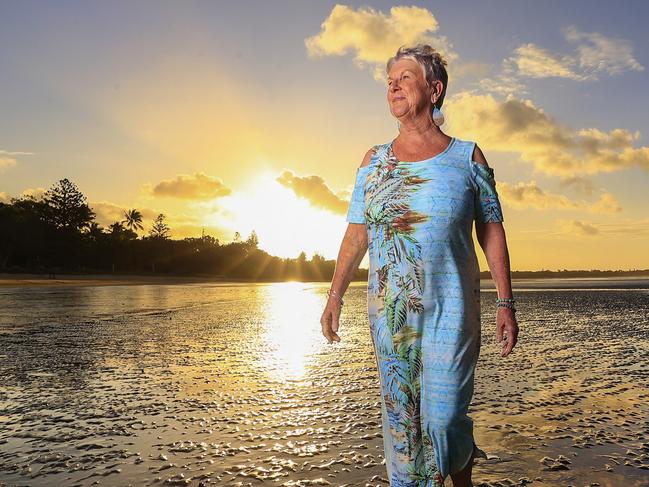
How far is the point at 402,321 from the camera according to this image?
8.47 ft

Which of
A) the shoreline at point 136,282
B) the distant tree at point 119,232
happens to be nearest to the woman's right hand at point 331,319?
the shoreline at point 136,282

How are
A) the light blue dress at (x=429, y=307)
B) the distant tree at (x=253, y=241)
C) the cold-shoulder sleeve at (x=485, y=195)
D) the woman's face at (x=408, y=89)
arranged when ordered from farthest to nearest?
the distant tree at (x=253, y=241) < the woman's face at (x=408, y=89) < the cold-shoulder sleeve at (x=485, y=195) < the light blue dress at (x=429, y=307)

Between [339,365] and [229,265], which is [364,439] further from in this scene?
[229,265]

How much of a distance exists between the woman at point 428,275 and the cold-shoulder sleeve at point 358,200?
71 mm

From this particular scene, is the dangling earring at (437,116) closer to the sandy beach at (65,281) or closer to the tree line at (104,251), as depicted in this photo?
the sandy beach at (65,281)

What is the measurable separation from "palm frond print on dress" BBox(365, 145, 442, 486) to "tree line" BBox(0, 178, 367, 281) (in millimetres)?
72182

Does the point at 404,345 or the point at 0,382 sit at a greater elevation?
the point at 404,345

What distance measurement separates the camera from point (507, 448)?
13.5 ft

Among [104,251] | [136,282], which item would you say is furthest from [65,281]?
[104,251]

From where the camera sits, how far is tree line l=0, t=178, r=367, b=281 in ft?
250

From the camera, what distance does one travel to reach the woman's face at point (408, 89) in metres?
2.79

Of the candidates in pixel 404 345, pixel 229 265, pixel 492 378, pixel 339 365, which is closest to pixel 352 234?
pixel 404 345

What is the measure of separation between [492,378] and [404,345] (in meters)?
4.54

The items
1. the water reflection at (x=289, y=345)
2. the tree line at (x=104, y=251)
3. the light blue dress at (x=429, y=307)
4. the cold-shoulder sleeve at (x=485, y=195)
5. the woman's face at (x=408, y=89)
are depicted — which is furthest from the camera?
the tree line at (x=104, y=251)
